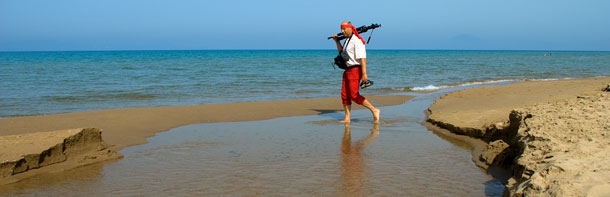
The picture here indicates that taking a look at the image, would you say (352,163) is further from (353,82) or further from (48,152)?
(48,152)

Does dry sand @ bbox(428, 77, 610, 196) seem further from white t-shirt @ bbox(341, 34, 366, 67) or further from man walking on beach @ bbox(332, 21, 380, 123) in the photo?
white t-shirt @ bbox(341, 34, 366, 67)

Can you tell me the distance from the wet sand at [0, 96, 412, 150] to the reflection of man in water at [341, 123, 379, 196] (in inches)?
91.9

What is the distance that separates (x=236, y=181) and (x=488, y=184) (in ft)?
6.65

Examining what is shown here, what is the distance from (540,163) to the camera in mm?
3283

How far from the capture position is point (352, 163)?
486 centimetres

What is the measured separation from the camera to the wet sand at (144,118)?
6.60 metres

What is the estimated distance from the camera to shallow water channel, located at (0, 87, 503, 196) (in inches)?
158

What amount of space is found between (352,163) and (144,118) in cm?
407

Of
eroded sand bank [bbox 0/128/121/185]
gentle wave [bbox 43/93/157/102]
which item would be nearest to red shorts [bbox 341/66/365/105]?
eroded sand bank [bbox 0/128/121/185]

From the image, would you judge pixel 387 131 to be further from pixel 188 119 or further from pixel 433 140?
pixel 188 119

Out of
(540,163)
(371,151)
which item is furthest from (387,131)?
(540,163)

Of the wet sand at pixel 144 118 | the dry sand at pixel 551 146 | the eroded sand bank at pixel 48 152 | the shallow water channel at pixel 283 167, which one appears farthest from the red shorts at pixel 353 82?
the eroded sand bank at pixel 48 152

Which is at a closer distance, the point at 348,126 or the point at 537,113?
the point at 537,113

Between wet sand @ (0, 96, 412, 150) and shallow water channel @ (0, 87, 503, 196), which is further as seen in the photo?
wet sand @ (0, 96, 412, 150)
